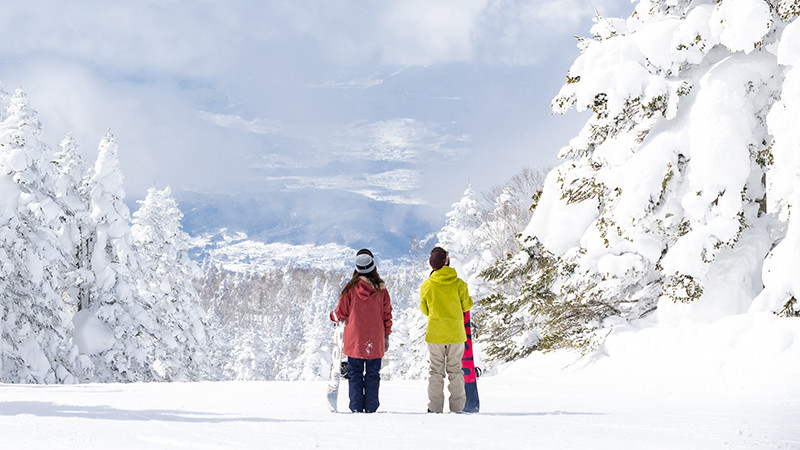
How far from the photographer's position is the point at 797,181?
933 centimetres

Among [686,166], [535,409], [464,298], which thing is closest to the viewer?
[464,298]

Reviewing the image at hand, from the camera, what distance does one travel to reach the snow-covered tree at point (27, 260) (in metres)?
18.4

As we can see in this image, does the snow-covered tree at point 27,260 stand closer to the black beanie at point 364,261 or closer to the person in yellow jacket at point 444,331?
the black beanie at point 364,261

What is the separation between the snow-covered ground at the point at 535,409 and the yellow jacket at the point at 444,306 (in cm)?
84

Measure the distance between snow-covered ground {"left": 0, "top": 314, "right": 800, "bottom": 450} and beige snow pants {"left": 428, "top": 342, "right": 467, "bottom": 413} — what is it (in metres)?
0.23

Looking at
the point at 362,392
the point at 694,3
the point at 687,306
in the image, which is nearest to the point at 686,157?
the point at 687,306

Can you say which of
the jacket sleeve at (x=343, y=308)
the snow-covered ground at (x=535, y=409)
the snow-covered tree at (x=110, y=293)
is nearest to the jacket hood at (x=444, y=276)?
the jacket sleeve at (x=343, y=308)

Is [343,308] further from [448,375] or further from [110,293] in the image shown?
[110,293]

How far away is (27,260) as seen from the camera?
18578mm

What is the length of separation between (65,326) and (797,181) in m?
19.6

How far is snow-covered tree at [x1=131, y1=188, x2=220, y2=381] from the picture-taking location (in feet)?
86.0

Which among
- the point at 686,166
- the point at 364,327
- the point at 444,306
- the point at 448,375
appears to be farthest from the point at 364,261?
the point at 686,166

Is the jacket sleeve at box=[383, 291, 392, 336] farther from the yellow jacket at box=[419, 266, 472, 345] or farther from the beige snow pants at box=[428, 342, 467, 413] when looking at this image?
the beige snow pants at box=[428, 342, 467, 413]

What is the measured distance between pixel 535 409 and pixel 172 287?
24325 mm
